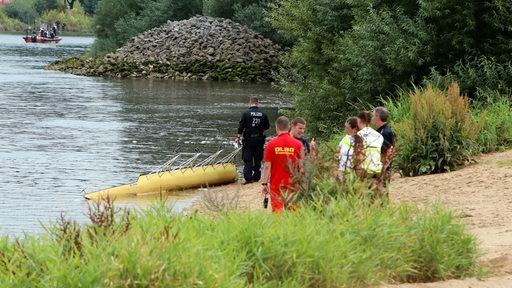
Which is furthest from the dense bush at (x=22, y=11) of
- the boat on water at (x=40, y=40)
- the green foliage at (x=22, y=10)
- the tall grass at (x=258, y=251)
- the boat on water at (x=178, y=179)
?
the tall grass at (x=258, y=251)

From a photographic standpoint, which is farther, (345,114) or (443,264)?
(345,114)

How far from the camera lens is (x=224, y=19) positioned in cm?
7806

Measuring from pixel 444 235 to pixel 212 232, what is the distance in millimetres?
2367

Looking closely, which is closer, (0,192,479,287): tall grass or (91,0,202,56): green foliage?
(0,192,479,287): tall grass

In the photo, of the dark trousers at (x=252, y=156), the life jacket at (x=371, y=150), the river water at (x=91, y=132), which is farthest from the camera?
the dark trousers at (x=252, y=156)

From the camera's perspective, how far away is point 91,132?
1350 inches

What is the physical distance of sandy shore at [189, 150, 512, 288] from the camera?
10.9 metres

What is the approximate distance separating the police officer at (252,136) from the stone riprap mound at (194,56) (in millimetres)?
45826

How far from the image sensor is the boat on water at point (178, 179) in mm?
20844

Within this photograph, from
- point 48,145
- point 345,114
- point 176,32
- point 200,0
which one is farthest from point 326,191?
point 200,0

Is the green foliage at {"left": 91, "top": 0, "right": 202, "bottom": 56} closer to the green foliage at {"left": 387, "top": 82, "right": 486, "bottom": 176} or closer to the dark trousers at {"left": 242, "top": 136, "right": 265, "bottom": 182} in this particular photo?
the dark trousers at {"left": 242, "top": 136, "right": 265, "bottom": 182}

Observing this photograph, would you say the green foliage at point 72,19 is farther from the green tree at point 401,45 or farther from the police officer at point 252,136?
the police officer at point 252,136

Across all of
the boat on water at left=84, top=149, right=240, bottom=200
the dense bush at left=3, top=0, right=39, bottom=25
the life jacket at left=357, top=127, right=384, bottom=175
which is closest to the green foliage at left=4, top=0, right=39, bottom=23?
the dense bush at left=3, top=0, right=39, bottom=25

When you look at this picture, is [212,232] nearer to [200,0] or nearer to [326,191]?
[326,191]
